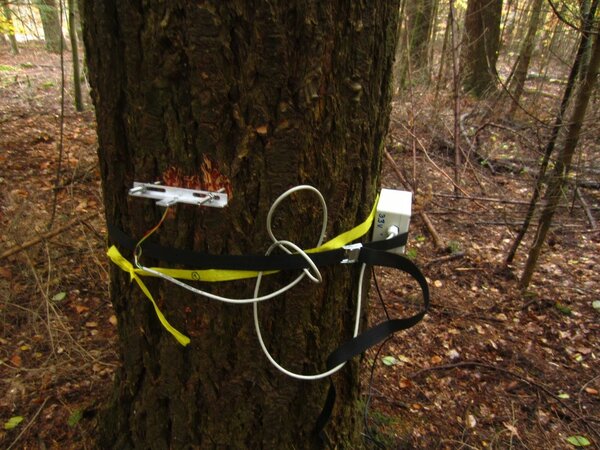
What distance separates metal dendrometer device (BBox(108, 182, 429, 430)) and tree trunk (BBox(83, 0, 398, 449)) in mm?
31

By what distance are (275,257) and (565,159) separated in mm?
3185

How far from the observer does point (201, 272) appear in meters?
1.10

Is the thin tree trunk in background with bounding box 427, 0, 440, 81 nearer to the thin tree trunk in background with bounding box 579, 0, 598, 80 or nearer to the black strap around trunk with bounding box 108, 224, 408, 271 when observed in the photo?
the thin tree trunk in background with bounding box 579, 0, 598, 80

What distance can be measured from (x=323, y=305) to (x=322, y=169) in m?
0.42

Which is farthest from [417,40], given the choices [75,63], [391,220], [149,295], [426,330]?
[149,295]

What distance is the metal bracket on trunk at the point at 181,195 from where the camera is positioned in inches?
40.5

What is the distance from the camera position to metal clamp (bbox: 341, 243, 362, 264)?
46.1 inches

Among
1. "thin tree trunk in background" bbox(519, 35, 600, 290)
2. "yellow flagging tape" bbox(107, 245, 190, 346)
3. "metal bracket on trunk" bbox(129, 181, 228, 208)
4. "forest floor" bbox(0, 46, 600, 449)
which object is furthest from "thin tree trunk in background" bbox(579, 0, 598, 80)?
"yellow flagging tape" bbox(107, 245, 190, 346)

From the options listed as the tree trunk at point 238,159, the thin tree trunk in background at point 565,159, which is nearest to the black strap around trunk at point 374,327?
the tree trunk at point 238,159

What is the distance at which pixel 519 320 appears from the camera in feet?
10.6

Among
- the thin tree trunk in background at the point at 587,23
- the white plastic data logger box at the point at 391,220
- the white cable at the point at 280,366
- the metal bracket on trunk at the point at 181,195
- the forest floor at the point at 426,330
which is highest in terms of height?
the thin tree trunk in background at the point at 587,23

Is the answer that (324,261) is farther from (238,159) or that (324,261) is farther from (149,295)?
(149,295)

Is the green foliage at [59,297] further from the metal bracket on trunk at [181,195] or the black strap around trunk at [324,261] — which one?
the metal bracket on trunk at [181,195]

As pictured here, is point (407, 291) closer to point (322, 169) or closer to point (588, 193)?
point (322, 169)
